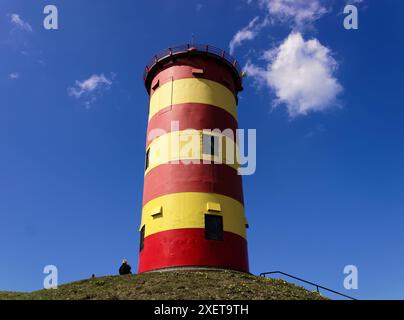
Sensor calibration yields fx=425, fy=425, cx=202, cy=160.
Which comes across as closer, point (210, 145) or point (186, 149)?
point (186, 149)

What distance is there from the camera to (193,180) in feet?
82.9

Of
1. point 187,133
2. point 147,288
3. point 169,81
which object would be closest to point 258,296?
point 147,288

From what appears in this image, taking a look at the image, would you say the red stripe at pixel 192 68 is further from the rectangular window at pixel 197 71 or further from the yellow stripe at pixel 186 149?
the yellow stripe at pixel 186 149

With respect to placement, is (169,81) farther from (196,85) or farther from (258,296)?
(258,296)

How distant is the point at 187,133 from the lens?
26.5m

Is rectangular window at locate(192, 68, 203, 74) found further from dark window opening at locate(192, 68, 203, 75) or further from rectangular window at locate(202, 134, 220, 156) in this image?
rectangular window at locate(202, 134, 220, 156)

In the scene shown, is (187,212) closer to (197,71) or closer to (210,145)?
(210,145)

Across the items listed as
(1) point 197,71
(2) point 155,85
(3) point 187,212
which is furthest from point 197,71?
(3) point 187,212

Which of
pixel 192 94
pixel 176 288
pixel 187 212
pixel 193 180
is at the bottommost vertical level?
pixel 176 288

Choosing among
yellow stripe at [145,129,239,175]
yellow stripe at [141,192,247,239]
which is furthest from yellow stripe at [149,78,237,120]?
yellow stripe at [141,192,247,239]

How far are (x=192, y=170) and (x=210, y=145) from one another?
2.13 metres
